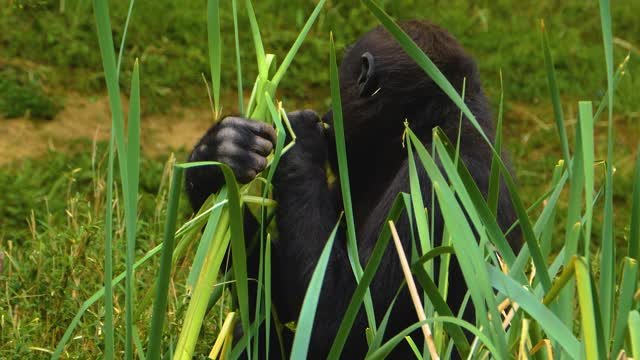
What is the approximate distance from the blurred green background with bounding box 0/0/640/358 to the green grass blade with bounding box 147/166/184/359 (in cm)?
258

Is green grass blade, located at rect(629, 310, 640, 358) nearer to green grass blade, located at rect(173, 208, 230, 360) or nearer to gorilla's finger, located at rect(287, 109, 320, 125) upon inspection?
green grass blade, located at rect(173, 208, 230, 360)

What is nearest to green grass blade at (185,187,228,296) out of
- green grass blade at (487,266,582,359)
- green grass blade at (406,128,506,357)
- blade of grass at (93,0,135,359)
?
blade of grass at (93,0,135,359)

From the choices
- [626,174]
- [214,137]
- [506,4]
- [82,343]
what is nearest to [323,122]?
[214,137]

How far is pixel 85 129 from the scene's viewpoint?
5578mm

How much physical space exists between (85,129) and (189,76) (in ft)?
2.25

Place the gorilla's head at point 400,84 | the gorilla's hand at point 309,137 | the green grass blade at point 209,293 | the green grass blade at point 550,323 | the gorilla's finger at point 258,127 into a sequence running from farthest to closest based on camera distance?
the gorilla's head at point 400,84
the gorilla's hand at point 309,137
the gorilla's finger at point 258,127
the green grass blade at point 209,293
the green grass blade at point 550,323

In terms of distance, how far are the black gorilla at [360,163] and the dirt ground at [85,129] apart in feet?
7.71

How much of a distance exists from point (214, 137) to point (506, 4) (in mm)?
4609

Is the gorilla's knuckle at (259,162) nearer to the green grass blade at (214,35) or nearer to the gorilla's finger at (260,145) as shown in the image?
the gorilla's finger at (260,145)

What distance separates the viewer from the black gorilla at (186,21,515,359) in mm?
2736

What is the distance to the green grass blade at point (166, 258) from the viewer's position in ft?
5.90

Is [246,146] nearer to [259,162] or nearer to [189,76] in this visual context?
[259,162]

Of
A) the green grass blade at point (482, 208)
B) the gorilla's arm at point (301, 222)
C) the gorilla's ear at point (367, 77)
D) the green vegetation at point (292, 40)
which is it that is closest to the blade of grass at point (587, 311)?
the green grass blade at point (482, 208)

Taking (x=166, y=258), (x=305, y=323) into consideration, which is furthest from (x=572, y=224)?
(x=166, y=258)
